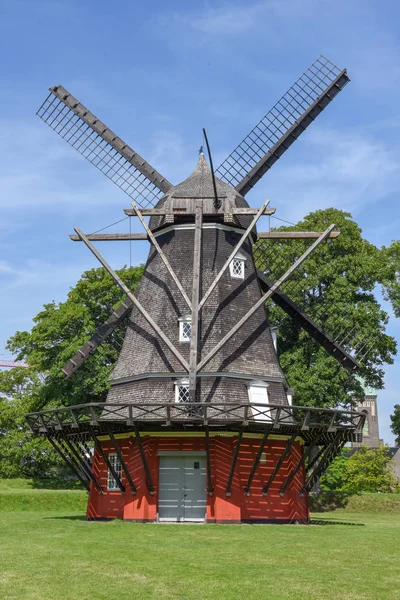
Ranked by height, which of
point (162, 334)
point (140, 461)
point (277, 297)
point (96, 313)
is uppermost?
point (96, 313)

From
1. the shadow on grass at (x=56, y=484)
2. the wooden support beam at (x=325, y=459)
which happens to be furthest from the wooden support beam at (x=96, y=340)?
the shadow on grass at (x=56, y=484)

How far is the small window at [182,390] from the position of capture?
2291 centimetres

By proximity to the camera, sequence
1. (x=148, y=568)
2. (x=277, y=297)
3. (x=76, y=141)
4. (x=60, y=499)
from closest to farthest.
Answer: (x=148, y=568) < (x=277, y=297) < (x=76, y=141) < (x=60, y=499)

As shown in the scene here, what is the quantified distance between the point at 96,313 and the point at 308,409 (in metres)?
21.1

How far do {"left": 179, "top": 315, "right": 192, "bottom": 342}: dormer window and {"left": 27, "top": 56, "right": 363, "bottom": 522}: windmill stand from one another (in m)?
0.04

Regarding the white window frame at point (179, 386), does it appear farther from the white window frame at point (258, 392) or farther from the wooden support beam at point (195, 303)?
the white window frame at point (258, 392)

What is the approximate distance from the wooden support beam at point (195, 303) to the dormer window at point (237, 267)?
62.5 inches

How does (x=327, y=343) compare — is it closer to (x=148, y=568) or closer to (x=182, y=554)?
(x=182, y=554)

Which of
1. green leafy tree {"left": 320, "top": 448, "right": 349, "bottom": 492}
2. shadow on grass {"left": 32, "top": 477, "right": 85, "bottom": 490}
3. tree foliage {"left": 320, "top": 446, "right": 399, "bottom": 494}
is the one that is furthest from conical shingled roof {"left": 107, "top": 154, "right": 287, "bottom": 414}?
green leafy tree {"left": 320, "top": 448, "right": 349, "bottom": 492}

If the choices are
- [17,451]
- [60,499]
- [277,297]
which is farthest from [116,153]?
[17,451]

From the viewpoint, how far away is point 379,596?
1041 cm

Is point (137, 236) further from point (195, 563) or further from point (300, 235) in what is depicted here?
point (195, 563)

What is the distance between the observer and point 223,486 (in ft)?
72.0

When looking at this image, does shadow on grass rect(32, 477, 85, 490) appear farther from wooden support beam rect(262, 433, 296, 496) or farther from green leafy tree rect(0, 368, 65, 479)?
wooden support beam rect(262, 433, 296, 496)
